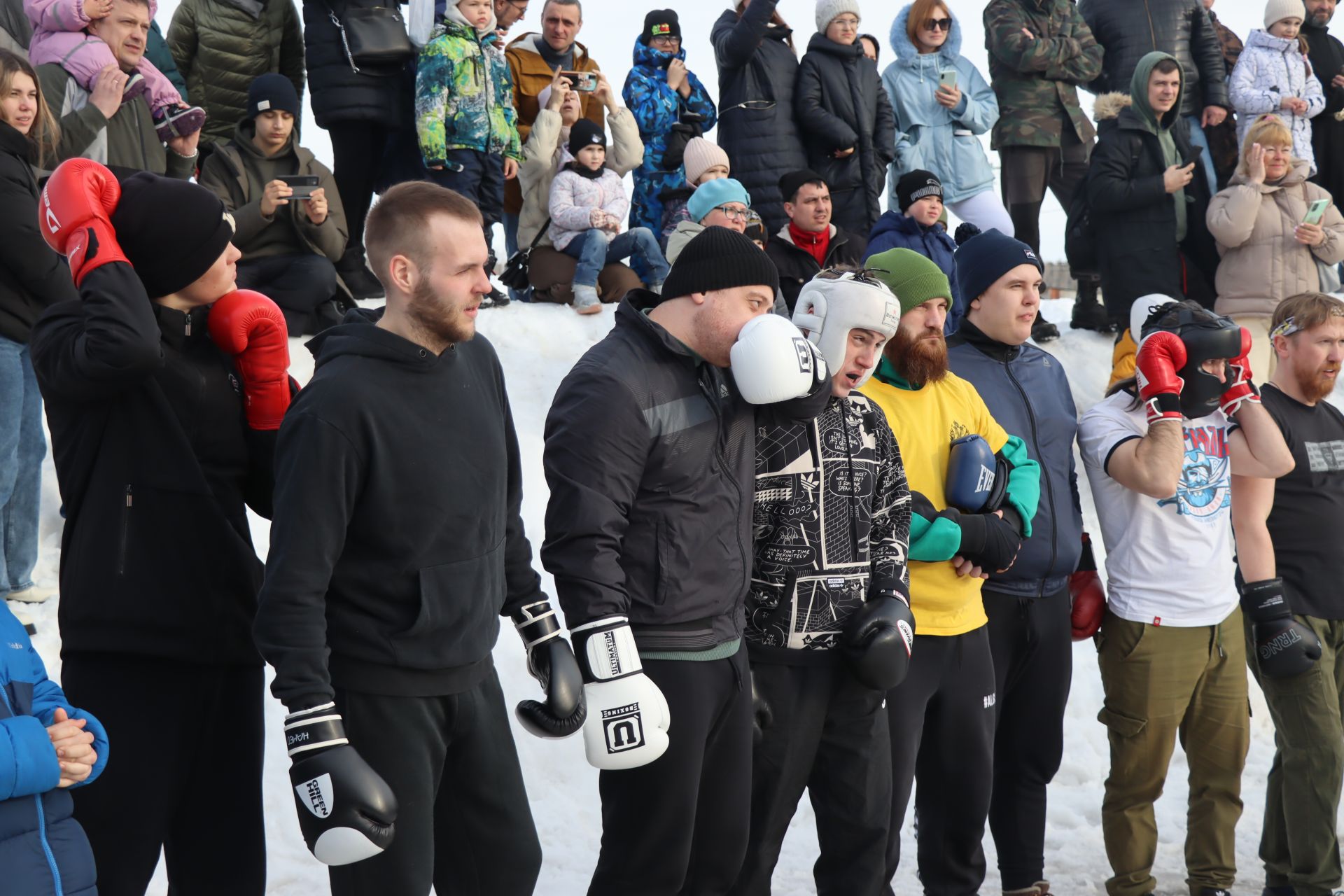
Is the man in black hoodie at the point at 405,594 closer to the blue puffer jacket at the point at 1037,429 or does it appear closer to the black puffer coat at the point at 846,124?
the blue puffer jacket at the point at 1037,429

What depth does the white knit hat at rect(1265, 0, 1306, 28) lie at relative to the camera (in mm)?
8938

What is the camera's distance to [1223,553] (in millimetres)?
4797

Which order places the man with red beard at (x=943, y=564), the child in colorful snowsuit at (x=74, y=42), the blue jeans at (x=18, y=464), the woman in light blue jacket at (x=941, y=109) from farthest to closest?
the woman in light blue jacket at (x=941, y=109)
the child in colorful snowsuit at (x=74, y=42)
the blue jeans at (x=18, y=464)
the man with red beard at (x=943, y=564)

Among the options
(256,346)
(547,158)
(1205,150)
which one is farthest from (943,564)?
(1205,150)

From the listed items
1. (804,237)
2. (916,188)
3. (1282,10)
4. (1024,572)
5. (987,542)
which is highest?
(1282,10)

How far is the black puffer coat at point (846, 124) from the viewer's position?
8.27m

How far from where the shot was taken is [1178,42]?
9117mm

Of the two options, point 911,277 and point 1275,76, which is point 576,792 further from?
point 1275,76

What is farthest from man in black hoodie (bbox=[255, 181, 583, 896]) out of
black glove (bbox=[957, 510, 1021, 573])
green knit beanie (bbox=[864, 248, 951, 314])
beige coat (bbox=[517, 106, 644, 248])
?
beige coat (bbox=[517, 106, 644, 248])

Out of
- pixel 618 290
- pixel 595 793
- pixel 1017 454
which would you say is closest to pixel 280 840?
pixel 595 793

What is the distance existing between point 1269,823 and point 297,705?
3900 millimetres

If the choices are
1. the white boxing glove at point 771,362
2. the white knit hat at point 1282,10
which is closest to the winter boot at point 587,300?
the white boxing glove at point 771,362

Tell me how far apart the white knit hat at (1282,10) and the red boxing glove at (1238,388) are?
17.2 feet

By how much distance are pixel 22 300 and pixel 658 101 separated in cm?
436
